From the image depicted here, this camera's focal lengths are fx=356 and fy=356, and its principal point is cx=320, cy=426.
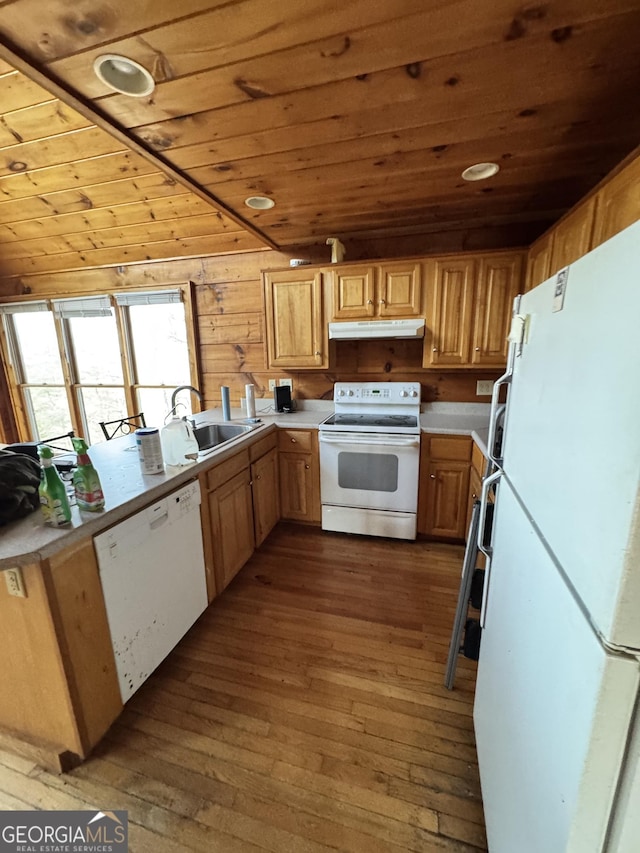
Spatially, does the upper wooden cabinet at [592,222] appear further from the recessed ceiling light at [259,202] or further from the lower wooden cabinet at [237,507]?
the lower wooden cabinet at [237,507]

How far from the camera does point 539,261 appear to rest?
2148 mm

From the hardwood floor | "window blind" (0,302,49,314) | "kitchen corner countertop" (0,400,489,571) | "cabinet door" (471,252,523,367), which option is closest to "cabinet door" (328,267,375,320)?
"cabinet door" (471,252,523,367)

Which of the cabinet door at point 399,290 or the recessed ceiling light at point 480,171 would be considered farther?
the cabinet door at point 399,290

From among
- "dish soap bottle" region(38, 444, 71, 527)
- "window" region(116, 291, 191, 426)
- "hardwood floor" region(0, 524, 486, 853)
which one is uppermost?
"window" region(116, 291, 191, 426)

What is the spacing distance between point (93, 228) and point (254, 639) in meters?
3.44

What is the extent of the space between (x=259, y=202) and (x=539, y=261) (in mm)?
1752

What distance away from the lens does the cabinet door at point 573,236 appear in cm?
155

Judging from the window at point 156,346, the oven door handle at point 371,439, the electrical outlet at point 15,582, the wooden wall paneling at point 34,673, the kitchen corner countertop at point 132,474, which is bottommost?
the wooden wall paneling at point 34,673

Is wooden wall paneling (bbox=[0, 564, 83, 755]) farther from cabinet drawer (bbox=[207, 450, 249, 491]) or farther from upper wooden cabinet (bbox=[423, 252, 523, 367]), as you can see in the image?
upper wooden cabinet (bbox=[423, 252, 523, 367])

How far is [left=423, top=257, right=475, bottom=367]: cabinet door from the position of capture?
2473mm

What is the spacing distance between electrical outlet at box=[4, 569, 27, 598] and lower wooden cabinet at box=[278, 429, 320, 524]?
6.06 ft

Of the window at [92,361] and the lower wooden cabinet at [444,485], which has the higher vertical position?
the window at [92,361]

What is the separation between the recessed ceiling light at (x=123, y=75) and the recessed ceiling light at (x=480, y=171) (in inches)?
60.5

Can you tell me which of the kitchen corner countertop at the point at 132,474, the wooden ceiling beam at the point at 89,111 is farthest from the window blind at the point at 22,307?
the wooden ceiling beam at the point at 89,111
